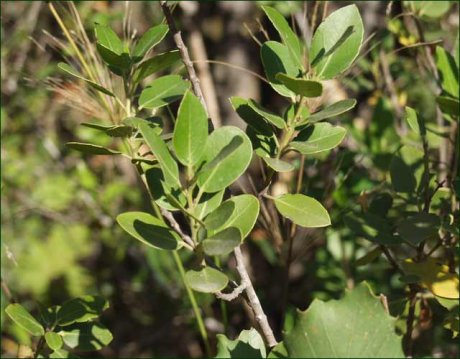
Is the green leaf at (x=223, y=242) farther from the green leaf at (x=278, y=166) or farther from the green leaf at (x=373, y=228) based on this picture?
the green leaf at (x=373, y=228)

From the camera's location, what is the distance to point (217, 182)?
32.1 inches

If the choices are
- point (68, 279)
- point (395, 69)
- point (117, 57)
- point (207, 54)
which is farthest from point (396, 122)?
point (68, 279)

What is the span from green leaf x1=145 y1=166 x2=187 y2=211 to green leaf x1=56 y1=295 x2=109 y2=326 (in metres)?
0.25

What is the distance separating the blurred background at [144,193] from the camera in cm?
164

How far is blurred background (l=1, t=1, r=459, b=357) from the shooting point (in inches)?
64.5

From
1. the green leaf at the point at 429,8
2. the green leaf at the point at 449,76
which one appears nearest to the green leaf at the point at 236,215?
the green leaf at the point at 449,76

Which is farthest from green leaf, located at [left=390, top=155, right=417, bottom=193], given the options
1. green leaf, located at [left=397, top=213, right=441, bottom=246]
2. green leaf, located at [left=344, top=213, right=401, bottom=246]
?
green leaf, located at [left=397, top=213, right=441, bottom=246]

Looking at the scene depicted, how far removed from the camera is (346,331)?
752 millimetres

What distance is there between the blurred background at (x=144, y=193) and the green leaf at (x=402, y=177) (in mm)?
242

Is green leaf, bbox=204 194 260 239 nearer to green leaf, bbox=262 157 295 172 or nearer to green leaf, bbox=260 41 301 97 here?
green leaf, bbox=262 157 295 172

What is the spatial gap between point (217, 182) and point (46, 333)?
352 millimetres

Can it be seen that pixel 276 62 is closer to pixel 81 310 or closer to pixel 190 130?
pixel 190 130

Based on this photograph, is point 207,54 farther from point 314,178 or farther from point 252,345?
point 252,345

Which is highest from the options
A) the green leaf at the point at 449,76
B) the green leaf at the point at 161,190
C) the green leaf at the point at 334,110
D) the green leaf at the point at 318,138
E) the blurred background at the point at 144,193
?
the green leaf at the point at 334,110
